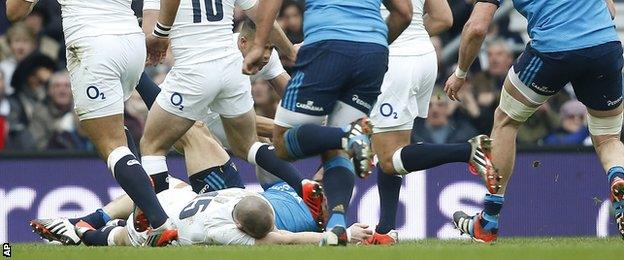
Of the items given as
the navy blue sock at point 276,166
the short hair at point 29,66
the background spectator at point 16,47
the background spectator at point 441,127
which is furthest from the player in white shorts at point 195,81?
the background spectator at point 16,47

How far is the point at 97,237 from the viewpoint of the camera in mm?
11234

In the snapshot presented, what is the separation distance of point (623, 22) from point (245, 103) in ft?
27.8

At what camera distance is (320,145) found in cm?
967

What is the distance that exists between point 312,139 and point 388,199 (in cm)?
202

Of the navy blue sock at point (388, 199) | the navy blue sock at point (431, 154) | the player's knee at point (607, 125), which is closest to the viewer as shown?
the navy blue sock at point (431, 154)

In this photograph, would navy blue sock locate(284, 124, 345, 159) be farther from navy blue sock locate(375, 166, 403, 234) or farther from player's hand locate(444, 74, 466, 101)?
navy blue sock locate(375, 166, 403, 234)

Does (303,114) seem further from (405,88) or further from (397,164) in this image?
(405,88)

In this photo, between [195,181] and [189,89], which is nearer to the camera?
[189,89]

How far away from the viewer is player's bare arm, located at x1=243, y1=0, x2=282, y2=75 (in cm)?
966

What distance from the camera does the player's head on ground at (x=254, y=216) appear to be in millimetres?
10148

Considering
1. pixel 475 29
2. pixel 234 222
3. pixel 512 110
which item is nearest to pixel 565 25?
pixel 475 29

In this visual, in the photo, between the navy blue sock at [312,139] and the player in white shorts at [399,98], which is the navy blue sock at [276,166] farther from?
the navy blue sock at [312,139]

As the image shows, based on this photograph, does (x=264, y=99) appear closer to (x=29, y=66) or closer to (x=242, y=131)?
(x=29, y=66)

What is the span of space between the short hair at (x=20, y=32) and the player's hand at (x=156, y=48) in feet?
21.0
